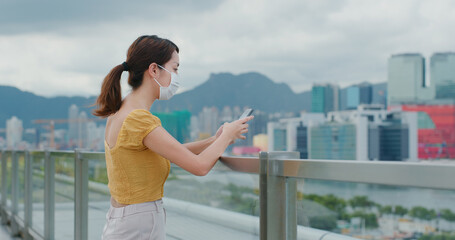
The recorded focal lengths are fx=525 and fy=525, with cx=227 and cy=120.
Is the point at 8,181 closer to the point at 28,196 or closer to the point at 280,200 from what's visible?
the point at 28,196

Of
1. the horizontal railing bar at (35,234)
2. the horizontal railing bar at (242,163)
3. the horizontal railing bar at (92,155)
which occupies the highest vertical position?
the horizontal railing bar at (242,163)

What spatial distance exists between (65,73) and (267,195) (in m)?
112

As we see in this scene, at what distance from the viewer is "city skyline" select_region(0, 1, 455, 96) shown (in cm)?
10438

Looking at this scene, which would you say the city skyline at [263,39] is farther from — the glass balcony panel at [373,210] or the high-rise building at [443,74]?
the glass balcony panel at [373,210]

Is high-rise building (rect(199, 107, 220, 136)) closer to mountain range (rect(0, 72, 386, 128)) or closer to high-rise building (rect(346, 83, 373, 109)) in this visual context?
mountain range (rect(0, 72, 386, 128))

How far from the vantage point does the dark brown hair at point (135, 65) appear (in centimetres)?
188

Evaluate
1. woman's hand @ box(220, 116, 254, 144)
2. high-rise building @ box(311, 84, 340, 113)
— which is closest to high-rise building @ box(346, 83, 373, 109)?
high-rise building @ box(311, 84, 340, 113)

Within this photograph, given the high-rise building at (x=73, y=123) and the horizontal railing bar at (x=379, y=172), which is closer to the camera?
the horizontal railing bar at (x=379, y=172)

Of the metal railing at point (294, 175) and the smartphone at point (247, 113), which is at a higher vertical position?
the smartphone at point (247, 113)

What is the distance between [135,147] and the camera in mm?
1752

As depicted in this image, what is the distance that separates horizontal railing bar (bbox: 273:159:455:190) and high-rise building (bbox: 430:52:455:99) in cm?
11419

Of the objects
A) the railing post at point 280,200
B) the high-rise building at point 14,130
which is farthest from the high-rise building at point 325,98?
the railing post at point 280,200

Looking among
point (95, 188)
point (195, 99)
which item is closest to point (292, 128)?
point (195, 99)

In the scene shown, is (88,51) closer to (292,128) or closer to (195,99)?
(195,99)
